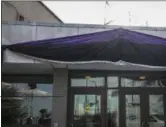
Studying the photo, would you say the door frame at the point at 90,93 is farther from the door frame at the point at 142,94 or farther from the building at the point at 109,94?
the door frame at the point at 142,94

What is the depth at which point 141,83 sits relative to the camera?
9047 mm

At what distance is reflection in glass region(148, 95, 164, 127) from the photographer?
8906mm

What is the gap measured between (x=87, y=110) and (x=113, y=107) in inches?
35.8

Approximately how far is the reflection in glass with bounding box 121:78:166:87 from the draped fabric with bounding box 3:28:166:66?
266cm

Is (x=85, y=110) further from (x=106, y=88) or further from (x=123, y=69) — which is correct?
(x=123, y=69)

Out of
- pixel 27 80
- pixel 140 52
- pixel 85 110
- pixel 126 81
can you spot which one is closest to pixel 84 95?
pixel 85 110

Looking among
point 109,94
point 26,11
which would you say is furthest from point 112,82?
point 26,11

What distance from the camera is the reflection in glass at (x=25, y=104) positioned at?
9.26 m

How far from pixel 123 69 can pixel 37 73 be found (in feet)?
10.6

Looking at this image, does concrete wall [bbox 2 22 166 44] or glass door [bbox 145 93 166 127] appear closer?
concrete wall [bbox 2 22 166 44]

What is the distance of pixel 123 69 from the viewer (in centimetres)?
884

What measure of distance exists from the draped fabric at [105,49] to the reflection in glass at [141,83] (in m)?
2.66

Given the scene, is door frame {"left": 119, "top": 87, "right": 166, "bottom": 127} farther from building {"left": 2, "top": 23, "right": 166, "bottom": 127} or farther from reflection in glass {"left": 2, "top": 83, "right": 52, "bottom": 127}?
reflection in glass {"left": 2, "top": 83, "right": 52, "bottom": 127}

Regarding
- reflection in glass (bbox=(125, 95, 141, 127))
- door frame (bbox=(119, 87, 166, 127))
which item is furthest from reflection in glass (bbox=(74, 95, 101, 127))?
reflection in glass (bbox=(125, 95, 141, 127))
